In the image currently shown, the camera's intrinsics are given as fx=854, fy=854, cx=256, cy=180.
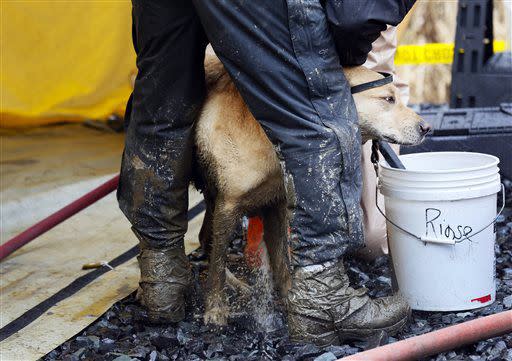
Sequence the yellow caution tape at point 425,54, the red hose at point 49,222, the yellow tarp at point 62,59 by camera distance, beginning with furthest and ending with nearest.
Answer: the yellow caution tape at point 425,54
the yellow tarp at point 62,59
the red hose at point 49,222

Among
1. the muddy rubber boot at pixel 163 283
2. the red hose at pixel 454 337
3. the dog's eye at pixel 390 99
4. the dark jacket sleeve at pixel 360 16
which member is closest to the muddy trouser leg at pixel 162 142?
the muddy rubber boot at pixel 163 283

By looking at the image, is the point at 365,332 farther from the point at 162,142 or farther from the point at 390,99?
the point at 162,142

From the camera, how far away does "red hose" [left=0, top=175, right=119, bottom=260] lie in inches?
153

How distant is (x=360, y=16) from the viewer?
2701 mm

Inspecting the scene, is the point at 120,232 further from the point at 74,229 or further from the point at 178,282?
the point at 178,282

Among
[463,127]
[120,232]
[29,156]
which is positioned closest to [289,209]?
[120,232]

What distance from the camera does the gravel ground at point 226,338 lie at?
2.91 m

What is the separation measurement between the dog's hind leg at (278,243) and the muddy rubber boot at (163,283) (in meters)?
0.37

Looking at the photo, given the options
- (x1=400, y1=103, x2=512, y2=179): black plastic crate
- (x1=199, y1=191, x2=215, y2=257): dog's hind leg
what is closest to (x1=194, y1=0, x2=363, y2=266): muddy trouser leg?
(x1=199, y1=191, x2=215, y2=257): dog's hind leg

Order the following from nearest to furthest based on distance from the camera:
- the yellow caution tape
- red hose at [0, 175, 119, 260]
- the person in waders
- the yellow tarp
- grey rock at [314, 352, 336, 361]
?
the person in waders < grey rock at [314, 352, 336, 361] < red hose at [0, 175, 119, 260] < the yellow tarp < the yellow caution tape

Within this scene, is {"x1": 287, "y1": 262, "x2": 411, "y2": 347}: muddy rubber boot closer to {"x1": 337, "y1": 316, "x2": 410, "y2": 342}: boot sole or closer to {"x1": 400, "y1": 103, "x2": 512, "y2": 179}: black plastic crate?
{"x1": 337, "y1": 316, "x2": 410, "y2": 342}: boot sole

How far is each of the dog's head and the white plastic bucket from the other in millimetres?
146

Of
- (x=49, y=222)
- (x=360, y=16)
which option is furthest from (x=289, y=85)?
(x=49, y=222)

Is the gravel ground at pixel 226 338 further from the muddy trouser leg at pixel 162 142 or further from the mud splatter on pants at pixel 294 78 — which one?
the mud splatter on pants at pixel 294 78
